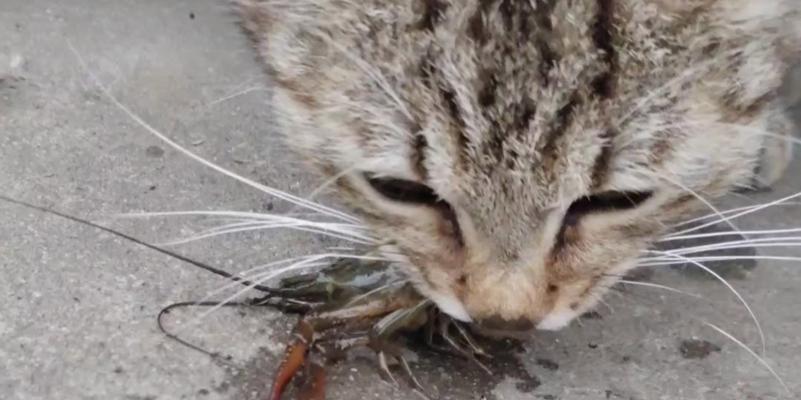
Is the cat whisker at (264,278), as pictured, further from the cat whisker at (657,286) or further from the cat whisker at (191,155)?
the cat whisker at (657,286)

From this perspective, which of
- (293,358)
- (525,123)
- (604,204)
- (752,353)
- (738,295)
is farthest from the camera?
(738,295)

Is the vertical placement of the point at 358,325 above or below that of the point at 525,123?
below

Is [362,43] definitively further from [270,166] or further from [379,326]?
[270,166]

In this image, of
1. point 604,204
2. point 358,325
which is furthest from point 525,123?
point 358,325

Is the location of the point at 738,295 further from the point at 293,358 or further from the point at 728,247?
the point at 293,358

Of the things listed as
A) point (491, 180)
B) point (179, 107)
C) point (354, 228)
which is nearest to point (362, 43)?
point (491, 180)
